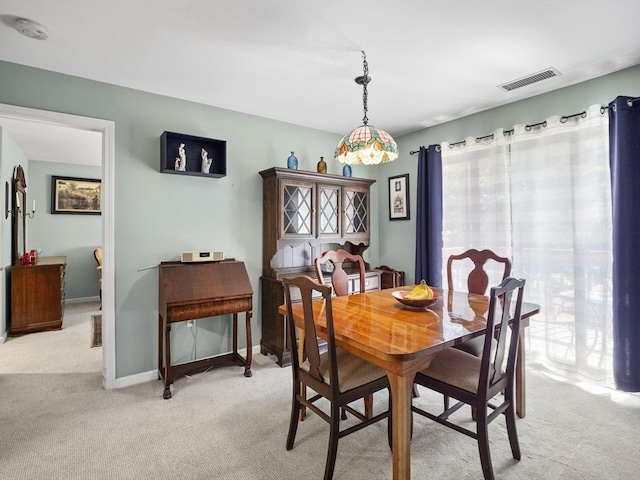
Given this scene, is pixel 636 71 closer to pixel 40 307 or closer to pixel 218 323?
pixel 218 323

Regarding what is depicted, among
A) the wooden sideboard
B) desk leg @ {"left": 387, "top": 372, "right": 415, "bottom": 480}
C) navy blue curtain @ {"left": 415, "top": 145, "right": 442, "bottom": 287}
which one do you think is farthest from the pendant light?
the wooden sideboard

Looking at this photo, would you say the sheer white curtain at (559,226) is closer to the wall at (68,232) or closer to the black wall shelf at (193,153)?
the black wall shelf at (193,153)

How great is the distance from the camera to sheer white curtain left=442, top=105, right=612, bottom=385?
2.79m

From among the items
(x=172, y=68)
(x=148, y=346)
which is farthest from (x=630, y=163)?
(x=148, y=346)

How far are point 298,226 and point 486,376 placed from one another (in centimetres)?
239

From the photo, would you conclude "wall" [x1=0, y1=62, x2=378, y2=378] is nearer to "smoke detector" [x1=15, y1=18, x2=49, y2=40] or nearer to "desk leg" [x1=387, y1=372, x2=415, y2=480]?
"smoke detector" [x1=15, y1=18, x2=49, y2=40]

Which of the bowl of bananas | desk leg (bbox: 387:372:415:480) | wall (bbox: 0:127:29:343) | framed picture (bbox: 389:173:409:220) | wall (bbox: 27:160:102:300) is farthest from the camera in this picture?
wall (bbox: 27:160:102:300)

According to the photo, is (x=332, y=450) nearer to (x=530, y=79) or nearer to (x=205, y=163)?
(x=205, y=163)

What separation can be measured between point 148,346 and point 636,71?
4644 millimetres

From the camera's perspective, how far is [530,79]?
112 inches

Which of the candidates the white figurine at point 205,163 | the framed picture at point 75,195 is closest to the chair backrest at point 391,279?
the white figurine at point 205,163

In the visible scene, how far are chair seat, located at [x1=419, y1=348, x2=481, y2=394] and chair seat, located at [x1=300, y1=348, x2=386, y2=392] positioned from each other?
28cm

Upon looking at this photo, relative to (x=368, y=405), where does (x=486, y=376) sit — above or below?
above

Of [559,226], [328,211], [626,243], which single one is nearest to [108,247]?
[328,211]
